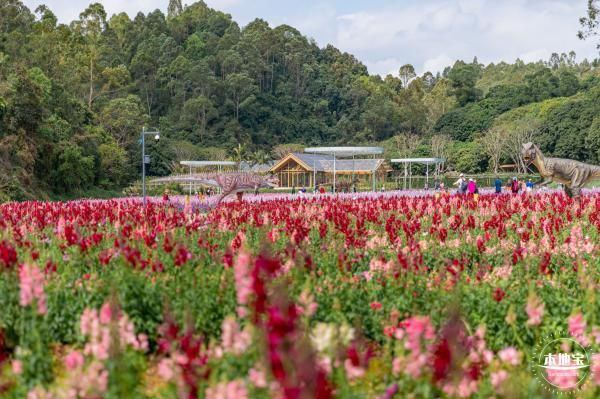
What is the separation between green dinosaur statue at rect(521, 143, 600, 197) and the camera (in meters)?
17.9

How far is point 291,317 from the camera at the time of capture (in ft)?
9.80

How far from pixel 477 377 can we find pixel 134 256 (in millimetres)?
3336

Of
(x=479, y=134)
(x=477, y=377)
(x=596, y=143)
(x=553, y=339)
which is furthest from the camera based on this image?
(x=479, y=134)

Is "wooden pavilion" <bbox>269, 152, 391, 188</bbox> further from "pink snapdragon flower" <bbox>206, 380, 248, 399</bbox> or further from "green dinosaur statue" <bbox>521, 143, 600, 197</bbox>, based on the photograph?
"pink snapdragon flower" <bbox>206, 380, 248, 399</bbox>

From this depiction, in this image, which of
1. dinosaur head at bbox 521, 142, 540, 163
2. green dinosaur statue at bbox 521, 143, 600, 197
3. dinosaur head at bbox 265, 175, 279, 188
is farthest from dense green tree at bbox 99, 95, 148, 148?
green dinosaur statue at bbox 521, 143, 600, 197

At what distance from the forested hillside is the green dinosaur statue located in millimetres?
18324

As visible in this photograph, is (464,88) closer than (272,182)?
No

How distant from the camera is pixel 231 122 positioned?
244 feet

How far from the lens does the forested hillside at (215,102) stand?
34375 mm

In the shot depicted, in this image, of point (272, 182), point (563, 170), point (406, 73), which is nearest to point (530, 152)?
point (563, 170)

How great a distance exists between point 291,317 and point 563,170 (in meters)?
16.6

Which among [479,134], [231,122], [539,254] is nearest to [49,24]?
[231,122]

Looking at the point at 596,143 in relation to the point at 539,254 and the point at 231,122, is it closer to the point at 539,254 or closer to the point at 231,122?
the point at 231,122

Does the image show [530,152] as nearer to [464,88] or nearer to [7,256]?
[7,256]
